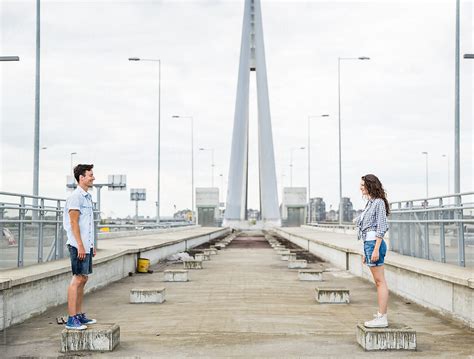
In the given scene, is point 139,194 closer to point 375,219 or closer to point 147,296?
point 147,296

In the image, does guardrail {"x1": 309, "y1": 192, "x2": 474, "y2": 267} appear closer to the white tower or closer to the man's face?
the man's face

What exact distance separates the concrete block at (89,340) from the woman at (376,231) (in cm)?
273

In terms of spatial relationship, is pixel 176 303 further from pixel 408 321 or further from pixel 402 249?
pixel 402 249

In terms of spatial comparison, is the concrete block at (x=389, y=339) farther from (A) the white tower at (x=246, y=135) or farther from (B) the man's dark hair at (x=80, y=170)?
(A) the white tower at (x=246, y=135)

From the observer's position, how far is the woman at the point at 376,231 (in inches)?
287

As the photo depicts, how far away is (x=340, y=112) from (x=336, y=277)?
34537 millimetres

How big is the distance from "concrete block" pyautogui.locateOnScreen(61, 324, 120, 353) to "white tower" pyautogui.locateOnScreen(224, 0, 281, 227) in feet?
240

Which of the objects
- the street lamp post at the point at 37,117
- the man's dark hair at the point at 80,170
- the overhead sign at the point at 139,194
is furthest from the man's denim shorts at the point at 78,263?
the overhead sign at the point at 139,194

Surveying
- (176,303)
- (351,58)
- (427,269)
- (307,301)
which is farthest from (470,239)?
(351,58)

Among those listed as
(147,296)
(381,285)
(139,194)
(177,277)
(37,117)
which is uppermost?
(37,117)

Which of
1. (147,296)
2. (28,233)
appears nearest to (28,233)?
(28,233)

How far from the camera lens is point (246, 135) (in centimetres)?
8331

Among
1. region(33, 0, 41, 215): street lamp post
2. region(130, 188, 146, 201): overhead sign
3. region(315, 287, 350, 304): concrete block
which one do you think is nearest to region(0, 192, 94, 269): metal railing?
region(315, 287, 350, 304): concrete block

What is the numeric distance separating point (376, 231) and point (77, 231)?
3276 millimetres
